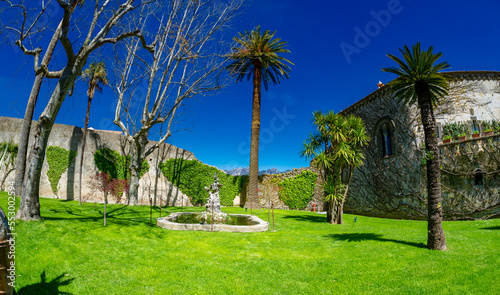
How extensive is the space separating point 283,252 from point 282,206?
57.3 feet

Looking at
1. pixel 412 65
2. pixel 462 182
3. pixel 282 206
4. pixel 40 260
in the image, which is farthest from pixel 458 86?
pixel 40 260

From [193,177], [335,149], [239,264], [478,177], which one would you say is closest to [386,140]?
[478,177]

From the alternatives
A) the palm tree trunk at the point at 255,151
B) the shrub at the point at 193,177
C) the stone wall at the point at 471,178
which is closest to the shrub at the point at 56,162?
the shrub at the point at 193,177

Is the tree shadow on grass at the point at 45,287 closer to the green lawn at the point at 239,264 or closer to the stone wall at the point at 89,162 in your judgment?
the green lawn at the point at 239,264

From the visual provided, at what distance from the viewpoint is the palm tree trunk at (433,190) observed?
23.0 ft

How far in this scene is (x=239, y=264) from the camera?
21.8ft

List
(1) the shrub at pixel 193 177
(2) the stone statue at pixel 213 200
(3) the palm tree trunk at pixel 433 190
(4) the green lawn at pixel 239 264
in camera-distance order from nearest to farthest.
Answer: (4) the green lawn at pixel 239 264
(3) the palm tree trunk at pixel 433 190
(2) the stone statue at pixel 213 200
(1) the shrub at pixel 193 177

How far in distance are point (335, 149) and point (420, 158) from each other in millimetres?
6593

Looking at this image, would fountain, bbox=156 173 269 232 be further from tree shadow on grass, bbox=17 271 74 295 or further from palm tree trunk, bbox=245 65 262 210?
palm tree trunk, bbox=245 65 262 210

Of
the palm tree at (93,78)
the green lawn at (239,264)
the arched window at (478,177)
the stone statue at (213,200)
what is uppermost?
the palm tree at (93,78)

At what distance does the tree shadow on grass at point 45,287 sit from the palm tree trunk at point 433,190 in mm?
8143

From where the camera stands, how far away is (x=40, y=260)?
18.3ft

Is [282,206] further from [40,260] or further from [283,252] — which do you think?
[40,260]

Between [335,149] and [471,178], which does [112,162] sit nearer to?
[335,149]
